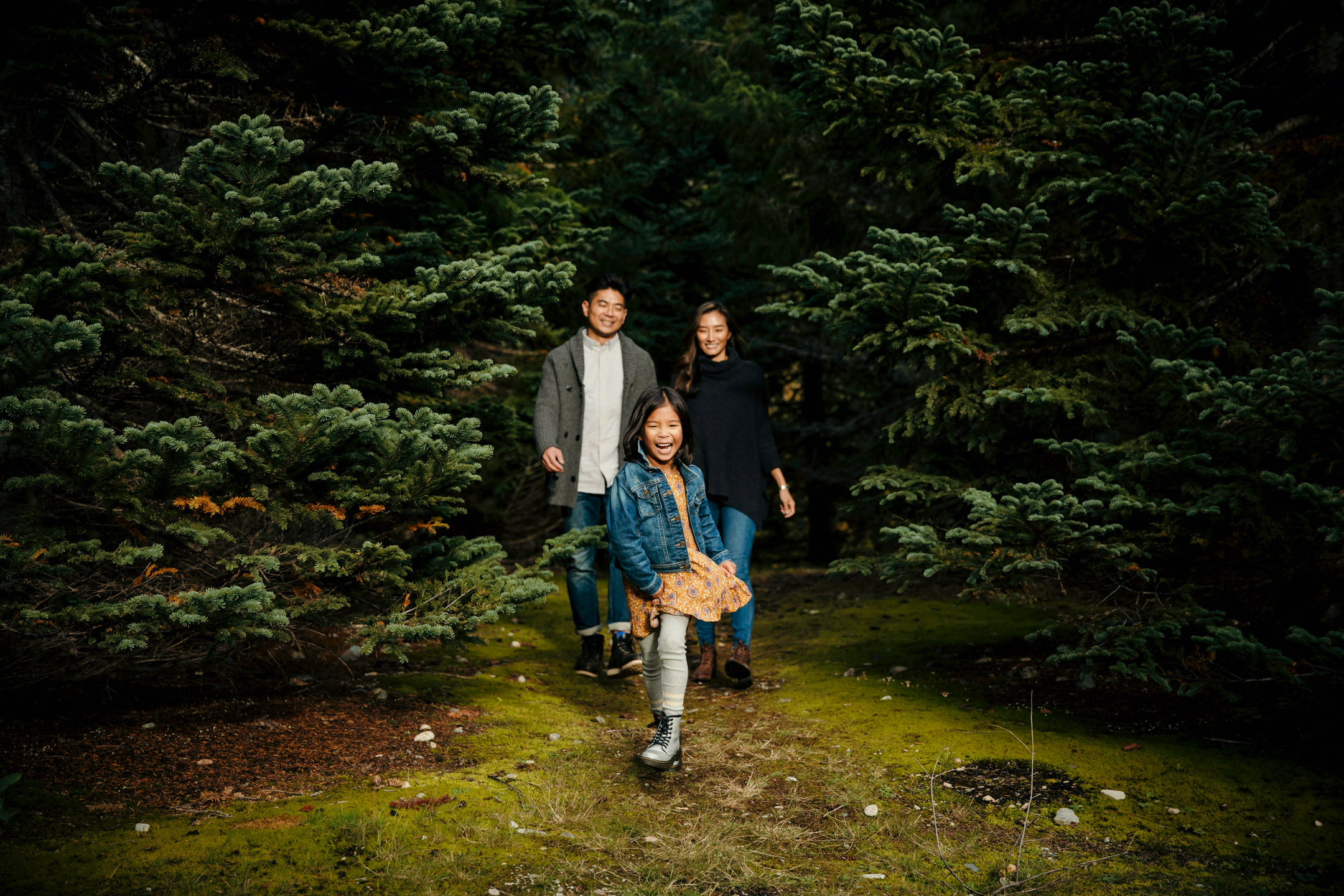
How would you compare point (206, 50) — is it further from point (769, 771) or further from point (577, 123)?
point (577, 123)

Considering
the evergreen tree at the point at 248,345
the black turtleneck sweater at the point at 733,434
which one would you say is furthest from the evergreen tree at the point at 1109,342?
the evergreen tree at the point at 248,345

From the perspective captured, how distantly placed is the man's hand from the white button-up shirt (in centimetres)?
21

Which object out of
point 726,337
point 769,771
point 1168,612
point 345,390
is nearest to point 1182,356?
point 1168,612

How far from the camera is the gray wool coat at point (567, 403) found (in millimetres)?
5344

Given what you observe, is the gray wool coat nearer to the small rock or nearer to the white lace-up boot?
the white lace-up boot

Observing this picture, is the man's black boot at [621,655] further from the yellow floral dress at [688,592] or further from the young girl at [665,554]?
the yellow floral dress at [688,592]

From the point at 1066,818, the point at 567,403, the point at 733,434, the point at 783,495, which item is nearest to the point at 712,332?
the point at 733,434

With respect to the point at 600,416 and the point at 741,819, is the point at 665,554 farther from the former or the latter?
the point at 600,416

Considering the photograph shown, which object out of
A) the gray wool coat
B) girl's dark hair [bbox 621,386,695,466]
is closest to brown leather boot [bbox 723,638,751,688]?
the gray wool coat

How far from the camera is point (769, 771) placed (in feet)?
12.9

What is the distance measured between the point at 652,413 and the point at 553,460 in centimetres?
139

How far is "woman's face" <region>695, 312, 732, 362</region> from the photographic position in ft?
17.9

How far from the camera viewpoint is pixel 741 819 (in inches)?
135

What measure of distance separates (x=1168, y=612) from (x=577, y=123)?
33.2 feet
